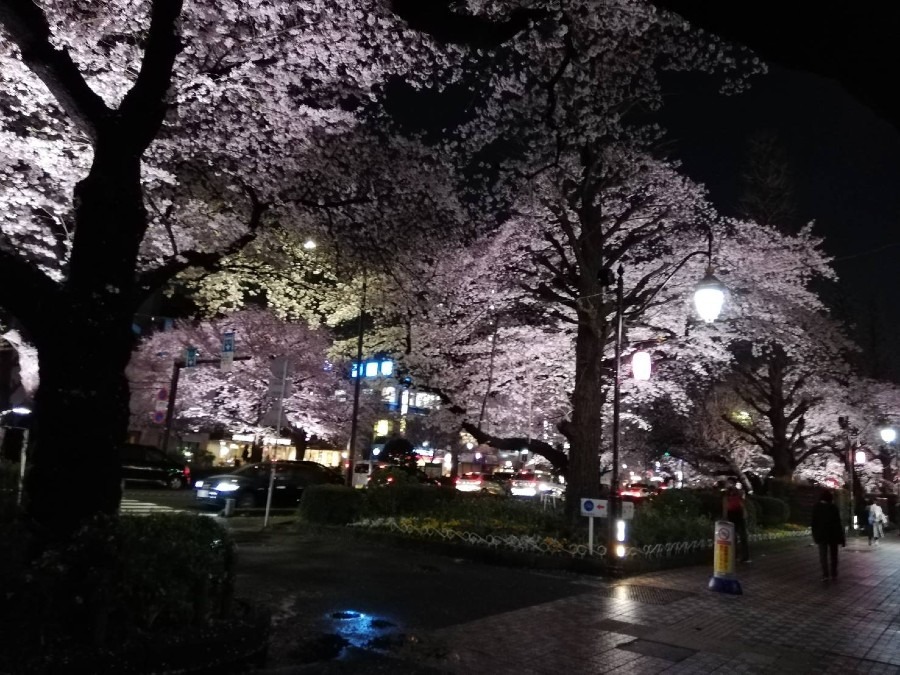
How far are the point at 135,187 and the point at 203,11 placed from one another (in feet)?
17.8

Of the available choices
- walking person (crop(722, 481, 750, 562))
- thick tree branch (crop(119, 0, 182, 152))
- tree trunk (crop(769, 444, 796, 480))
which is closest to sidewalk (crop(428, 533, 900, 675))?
walking person (crop(722, 481, 750, 562))

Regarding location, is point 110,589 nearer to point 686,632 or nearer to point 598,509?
point 686,632

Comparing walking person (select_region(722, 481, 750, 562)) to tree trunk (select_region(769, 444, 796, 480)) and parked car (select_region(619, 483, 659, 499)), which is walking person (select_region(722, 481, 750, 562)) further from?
tree trunk (select_region(769, 444, 796, 480))

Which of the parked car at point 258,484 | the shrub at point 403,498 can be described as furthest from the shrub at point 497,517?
the parked car at point 258,484

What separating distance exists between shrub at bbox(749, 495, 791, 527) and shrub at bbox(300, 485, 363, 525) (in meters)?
13.5

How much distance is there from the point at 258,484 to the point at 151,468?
24.1ft

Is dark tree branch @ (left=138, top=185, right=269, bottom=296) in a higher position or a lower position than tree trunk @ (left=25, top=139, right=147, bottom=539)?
higher

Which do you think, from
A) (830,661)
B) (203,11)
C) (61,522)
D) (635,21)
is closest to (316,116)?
(203,11)

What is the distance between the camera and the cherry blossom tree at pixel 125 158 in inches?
225

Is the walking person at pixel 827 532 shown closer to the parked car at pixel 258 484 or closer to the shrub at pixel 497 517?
the shrub at pixel 497 517

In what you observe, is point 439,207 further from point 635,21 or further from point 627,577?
point 627,577

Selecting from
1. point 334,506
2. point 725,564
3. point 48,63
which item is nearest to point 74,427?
point 48,63

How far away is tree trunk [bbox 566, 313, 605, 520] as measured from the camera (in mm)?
14039

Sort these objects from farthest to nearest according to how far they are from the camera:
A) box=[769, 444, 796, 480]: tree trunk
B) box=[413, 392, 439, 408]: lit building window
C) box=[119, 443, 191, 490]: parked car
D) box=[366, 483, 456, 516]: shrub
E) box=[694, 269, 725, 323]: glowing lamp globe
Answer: box=[769, 444, 796, 480]: tree trunk, box=[119, 443, 191, 490]: parked car, box=[413, 392, 439, 408]: lit building window, box=[366, 483, 456, 516]: shrub, box=[694, 269, 725, 323]: glowing lamp globe
